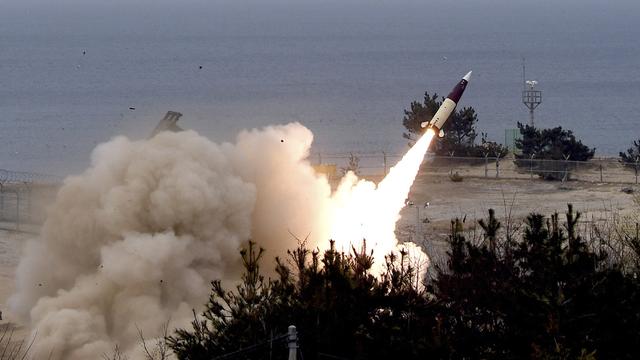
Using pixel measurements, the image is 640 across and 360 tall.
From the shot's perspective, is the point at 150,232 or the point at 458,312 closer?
the point at 458,312

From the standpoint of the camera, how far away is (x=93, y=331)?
26.6 metres

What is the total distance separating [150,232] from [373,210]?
20.4 feet

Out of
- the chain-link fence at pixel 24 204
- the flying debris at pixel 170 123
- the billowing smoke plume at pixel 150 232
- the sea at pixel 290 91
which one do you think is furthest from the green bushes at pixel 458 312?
the sea at pixel 290 91

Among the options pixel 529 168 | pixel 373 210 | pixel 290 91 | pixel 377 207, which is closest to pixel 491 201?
pixel 529 168

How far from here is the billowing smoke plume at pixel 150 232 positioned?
1049 inches

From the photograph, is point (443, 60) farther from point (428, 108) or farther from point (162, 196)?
point (162, 196)

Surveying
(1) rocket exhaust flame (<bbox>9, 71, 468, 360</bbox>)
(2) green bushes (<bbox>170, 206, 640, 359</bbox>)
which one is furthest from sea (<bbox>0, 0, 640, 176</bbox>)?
(2) green bushes (<bbox>170, 206, 640, 359</bbox>)

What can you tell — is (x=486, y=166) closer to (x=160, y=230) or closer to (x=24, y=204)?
(x=24, y=204)

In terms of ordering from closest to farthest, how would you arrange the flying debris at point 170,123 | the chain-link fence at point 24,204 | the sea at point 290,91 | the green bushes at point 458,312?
the green bushes at point 458,312 < the flying debris at point 170,123 < the chain-link fence at point 24,204 < the sea at point 290,91

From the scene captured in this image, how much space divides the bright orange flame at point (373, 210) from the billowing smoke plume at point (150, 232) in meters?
0.88

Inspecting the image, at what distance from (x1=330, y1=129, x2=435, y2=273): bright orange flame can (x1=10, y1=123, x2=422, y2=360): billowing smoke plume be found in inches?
34.5

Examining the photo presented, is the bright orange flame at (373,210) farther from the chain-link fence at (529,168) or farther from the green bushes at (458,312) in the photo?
the chain-link fence at (529,168)

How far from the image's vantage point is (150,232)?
1080 inches

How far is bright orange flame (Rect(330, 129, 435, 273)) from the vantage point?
30250 mm
